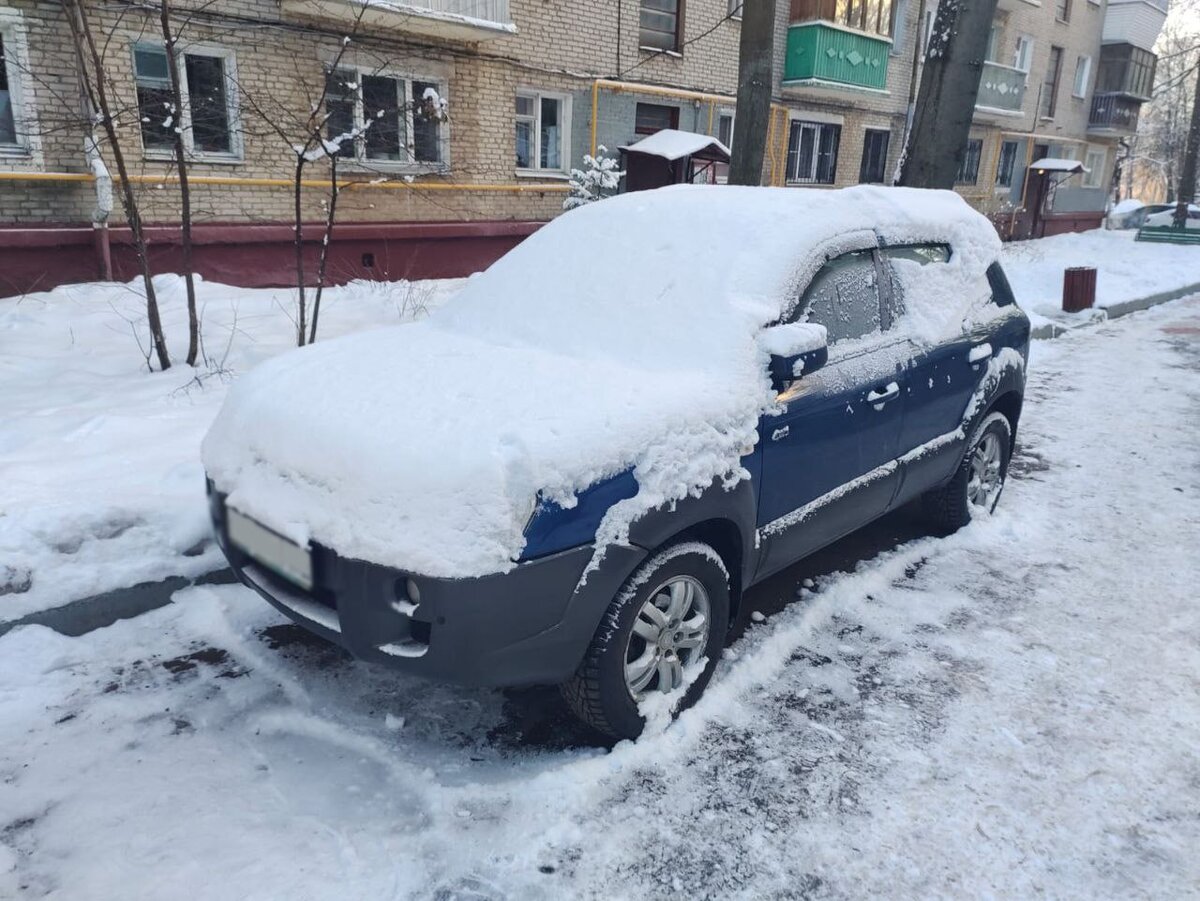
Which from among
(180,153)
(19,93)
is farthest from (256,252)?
(180,153)

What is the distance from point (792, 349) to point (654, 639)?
1087 mm

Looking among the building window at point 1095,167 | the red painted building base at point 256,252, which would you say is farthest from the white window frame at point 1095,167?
the red painted building base at point 256,252

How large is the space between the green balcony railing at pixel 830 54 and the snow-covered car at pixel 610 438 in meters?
14.7

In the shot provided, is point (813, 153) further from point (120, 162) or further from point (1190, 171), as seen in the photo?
point (120, 162)

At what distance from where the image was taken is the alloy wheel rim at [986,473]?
4.68 metres

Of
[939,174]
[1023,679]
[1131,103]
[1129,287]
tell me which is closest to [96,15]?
[939,174]

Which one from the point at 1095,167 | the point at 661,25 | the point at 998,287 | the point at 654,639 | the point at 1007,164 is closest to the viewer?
the point at 654,639

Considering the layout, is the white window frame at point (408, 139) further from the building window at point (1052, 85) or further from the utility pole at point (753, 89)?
the building window at point (1052, 85)

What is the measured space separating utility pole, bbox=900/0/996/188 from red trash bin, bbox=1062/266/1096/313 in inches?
195

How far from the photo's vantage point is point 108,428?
482 centimetres

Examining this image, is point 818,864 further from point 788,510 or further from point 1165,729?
point 1165,729

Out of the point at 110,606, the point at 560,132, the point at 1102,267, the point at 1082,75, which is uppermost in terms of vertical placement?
the point at 1082,75

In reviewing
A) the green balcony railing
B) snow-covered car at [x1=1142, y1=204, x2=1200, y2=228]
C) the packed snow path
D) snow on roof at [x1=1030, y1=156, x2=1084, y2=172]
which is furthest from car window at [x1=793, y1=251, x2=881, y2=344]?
snow-covered car at [x1=1142, y1=204, x2=1200, y2=228]

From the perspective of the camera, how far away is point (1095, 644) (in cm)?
354
